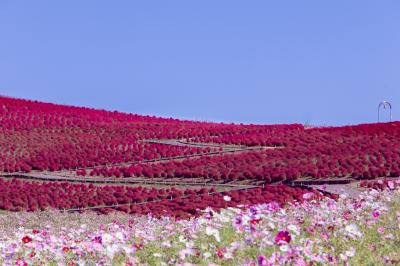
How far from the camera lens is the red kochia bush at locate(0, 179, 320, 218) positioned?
17547 millimetres

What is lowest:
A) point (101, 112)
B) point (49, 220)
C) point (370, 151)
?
point (49, 220)

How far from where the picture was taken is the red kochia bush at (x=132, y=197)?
17.5 metres

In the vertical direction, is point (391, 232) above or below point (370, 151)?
below

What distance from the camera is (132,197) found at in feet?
63.8

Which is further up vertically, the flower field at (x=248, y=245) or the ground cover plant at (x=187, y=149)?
the ground cover plant at (x=187, y=149)

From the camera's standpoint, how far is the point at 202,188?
788 inches

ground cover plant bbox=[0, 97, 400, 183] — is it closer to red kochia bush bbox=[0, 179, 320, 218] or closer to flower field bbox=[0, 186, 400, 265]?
red kochia bush bbox=[0, 179, 320, 218]

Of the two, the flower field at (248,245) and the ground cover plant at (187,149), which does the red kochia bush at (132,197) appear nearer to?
the ground cover plant at (187,149)

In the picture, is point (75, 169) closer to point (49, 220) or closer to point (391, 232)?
point (49, 220)

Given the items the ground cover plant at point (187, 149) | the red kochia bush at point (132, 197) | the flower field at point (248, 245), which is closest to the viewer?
the flower field at point (248, 245)

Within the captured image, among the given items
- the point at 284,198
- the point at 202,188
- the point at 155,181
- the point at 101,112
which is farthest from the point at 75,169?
the point at 101,112

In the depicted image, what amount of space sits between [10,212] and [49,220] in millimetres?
2398

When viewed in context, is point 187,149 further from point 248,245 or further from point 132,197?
point 248,245

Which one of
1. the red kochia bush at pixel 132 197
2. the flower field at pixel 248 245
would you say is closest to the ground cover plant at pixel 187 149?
the red kochia bush at pixel 132 197
